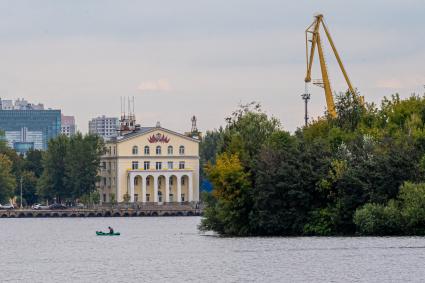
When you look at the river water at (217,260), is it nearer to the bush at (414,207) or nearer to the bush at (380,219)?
the bush at (380,219)

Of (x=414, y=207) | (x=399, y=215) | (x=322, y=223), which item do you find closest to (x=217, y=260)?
(x=414, y=207)

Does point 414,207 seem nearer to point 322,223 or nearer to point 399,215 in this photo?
point 399,215

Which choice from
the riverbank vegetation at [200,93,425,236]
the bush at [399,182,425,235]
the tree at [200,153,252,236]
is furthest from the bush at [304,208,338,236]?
the bush at [399,182,425,235]

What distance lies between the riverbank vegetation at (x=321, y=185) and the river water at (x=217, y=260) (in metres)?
2.37

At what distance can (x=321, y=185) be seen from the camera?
4281 inches

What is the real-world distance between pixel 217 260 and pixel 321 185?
66.3ft

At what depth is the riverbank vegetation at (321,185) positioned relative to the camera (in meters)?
104

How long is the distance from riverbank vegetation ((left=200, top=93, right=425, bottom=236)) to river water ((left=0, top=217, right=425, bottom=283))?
237cm

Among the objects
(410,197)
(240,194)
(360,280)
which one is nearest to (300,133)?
(240,194)

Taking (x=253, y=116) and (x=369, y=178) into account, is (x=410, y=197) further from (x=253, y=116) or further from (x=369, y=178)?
(x=253, y=116)

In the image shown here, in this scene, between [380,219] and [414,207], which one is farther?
[380,219]

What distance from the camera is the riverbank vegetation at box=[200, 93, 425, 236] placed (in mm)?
104375

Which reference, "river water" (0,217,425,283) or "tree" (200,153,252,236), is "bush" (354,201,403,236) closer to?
"river water" (0,217,425,283)

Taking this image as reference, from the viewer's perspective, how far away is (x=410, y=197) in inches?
4013
